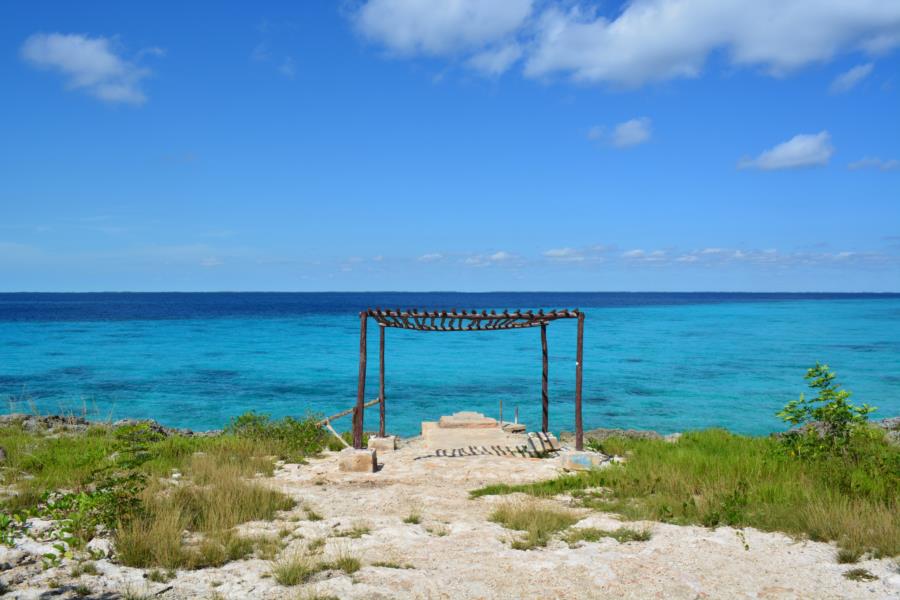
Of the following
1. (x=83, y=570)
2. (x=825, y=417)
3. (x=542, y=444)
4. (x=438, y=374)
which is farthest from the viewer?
(x=438, y=374)

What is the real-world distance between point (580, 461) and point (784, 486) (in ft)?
13.4

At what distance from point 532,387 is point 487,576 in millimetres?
27146

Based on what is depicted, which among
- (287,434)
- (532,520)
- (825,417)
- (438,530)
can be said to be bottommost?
(287,434)

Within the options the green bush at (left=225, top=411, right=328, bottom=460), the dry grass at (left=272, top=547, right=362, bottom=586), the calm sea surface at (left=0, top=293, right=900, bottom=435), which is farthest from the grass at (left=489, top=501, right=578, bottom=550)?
the calm sea surface at (left=0, top=293, right=900, bottom=435)

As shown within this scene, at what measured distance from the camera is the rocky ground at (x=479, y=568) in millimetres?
6250

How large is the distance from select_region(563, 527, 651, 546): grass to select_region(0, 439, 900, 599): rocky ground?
0.42 ft

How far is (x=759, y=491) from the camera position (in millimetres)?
9227

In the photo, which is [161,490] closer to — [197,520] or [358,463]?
[197,520]

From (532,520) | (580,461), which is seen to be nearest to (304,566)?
(532,520)

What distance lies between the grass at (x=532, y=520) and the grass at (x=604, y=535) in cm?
27

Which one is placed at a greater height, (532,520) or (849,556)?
(849,556)

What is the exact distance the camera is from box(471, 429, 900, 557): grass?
7.61m

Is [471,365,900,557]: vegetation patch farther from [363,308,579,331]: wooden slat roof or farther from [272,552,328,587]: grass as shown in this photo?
[272,552,328,587]: grass

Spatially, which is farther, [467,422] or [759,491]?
[467,422]
